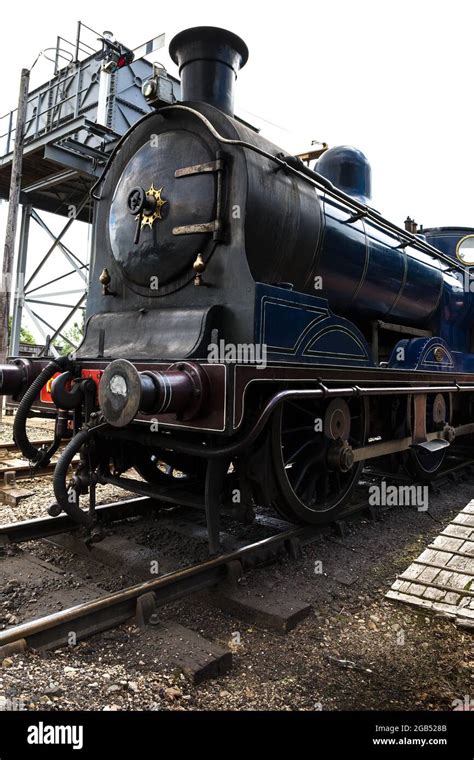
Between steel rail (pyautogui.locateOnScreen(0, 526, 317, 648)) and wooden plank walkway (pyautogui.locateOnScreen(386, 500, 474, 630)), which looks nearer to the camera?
steel rail (pyautogui.locateOnScreen(0, 526, 317, 648))

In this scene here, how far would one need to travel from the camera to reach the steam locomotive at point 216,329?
304 cm

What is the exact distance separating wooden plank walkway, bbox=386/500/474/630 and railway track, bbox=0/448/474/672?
705mm

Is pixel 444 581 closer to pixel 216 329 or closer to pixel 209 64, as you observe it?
pixel 216 329

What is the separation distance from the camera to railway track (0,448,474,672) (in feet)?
7.82

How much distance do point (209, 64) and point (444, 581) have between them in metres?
3.94

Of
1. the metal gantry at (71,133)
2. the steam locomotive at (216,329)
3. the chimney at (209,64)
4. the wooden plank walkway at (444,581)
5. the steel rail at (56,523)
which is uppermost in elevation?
the metal gantry at (71,133)

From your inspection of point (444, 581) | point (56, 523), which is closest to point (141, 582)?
point (56, 523)

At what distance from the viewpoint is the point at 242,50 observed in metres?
4.08

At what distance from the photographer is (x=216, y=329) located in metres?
3.31

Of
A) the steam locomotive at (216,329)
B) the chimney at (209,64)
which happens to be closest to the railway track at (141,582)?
the steam locomotive at (216,329)

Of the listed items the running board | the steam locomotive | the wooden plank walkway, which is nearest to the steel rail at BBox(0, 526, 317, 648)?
the steam locomotive

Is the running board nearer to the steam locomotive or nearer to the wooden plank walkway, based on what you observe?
the steam locomotive

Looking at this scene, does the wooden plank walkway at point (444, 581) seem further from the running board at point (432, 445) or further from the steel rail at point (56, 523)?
the steel rail at point (56, 523)
